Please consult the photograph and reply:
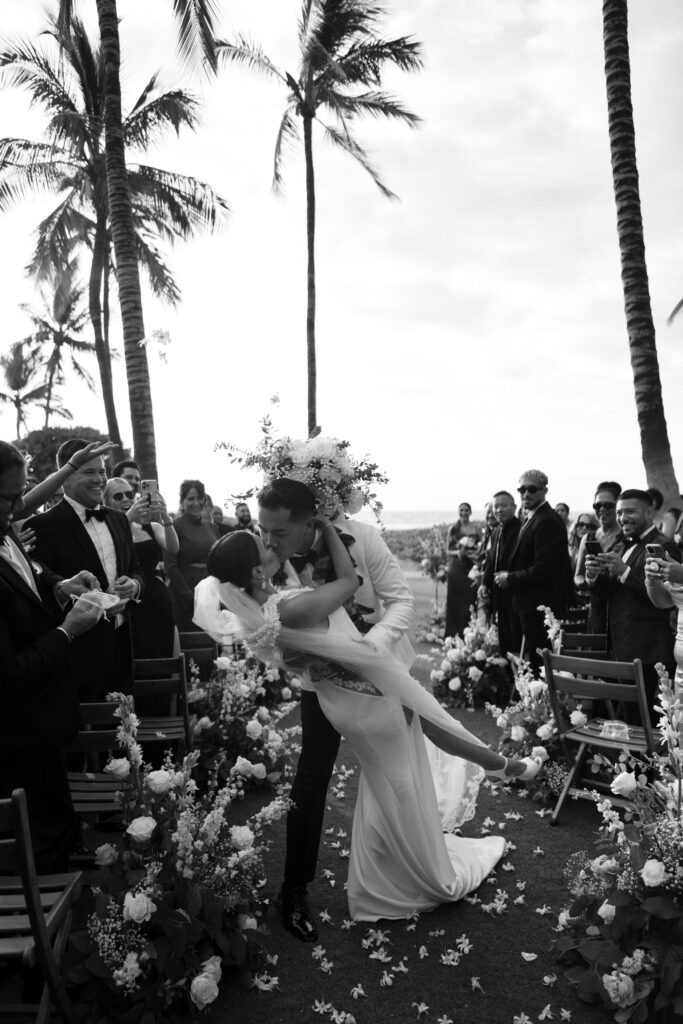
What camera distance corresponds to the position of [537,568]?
709 cm

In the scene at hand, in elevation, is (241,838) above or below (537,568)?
below

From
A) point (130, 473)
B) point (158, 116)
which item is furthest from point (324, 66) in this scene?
point (130, 473)

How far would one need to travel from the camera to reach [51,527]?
15.1ft

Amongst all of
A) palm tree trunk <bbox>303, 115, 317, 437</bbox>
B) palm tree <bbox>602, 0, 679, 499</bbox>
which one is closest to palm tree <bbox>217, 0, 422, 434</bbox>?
palm tree trunk <bbox>303, 115, 317, 437</bbox>

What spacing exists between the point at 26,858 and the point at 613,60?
34.9 ft

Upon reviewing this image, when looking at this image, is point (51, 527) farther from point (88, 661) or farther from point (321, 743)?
point (321, 743)

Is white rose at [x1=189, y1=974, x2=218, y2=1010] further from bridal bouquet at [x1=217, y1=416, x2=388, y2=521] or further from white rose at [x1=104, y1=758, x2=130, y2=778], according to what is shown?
bridal bouquet at [x1=217, y1=416, x2=388, y2=521]

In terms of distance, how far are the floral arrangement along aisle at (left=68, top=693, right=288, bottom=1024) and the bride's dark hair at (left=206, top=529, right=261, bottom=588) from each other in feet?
2.08

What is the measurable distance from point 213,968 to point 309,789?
83cm

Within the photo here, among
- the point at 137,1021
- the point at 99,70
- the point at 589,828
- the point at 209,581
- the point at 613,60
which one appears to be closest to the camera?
the point at 137,1021

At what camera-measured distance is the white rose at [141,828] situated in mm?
2889

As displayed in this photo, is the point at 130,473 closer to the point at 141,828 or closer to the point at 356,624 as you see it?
the point at 356,624

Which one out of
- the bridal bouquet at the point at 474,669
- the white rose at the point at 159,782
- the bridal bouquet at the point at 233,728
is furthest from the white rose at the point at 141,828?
the bridal bouquet at the point at 474,669

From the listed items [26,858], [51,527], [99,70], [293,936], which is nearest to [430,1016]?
[293,936]
